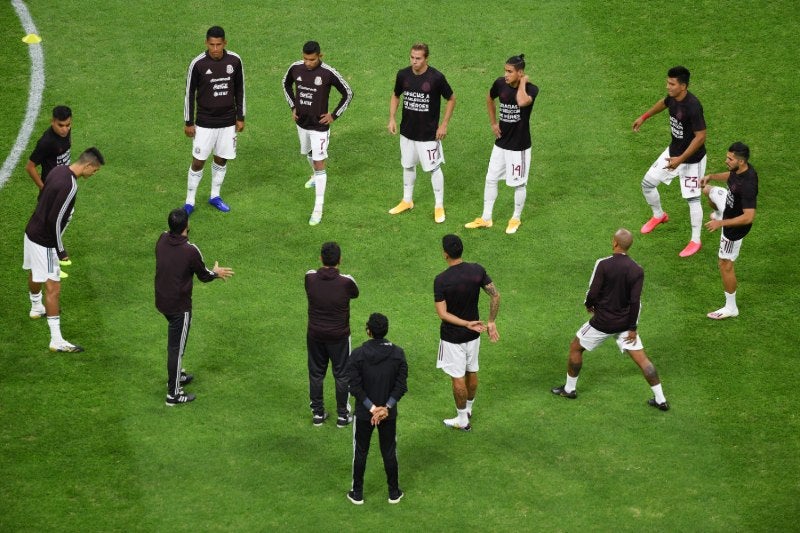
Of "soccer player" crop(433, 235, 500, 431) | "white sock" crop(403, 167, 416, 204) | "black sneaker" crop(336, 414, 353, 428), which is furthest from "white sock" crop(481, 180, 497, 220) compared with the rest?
"black sneaker" crop(336, 414, 353, 428)

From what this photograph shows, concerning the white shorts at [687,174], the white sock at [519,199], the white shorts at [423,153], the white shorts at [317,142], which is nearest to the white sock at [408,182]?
the white shorts at [423,153]

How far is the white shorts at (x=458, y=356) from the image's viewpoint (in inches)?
522

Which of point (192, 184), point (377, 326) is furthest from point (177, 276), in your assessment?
point (192, 184)

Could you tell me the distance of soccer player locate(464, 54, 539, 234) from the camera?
16812 millimetres

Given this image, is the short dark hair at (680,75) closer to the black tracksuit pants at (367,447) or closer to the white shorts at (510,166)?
the white shorts at (510,166)

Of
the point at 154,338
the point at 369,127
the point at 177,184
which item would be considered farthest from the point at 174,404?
the point at 369,127

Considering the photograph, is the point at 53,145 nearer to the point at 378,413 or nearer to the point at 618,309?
the point at 378,413

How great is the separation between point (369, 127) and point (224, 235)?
12.8 feet

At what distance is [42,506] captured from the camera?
12336 mm

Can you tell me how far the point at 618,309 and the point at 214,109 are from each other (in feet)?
23.4

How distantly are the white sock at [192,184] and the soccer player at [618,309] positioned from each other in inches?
266

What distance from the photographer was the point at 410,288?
16.4m

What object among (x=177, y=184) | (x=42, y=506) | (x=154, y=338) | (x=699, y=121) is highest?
(x=699, y=121)

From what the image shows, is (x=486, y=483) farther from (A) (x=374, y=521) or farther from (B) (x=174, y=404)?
(B) (x=174, y=404)
